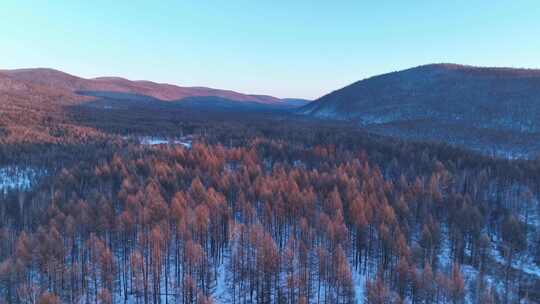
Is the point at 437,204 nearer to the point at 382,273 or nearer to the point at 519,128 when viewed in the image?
the point at 382,273

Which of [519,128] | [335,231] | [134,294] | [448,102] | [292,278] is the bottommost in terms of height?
[134,294]

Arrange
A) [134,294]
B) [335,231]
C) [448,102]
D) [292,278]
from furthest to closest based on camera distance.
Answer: [448,102] < [335,231] < [134,294] < [292,278]

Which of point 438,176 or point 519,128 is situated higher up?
point 519,128

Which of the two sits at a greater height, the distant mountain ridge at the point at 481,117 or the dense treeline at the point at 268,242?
the distant mountain ridge at the point at 481,117

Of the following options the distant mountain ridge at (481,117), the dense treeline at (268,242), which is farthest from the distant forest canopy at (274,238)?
the distant mountain ridge at (481,117)

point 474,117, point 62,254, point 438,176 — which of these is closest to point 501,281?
point 438,176

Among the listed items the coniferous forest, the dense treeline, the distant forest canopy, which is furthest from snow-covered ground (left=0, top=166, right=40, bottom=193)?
the dense treeline

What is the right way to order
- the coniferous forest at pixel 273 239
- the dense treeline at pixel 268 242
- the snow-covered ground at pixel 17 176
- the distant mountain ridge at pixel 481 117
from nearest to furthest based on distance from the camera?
1. the dense treeline at pixel 268 242
2. the coniferous forest at pixel 273 239
3. the snow-covered ground at pixel 17 176
4. the distant mountain ridge at pixel 481 117

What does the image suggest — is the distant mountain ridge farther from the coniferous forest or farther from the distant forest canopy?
the coniferous forest

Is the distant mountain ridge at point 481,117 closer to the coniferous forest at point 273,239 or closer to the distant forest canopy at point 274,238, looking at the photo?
the distant forest canopy at point 274,238
